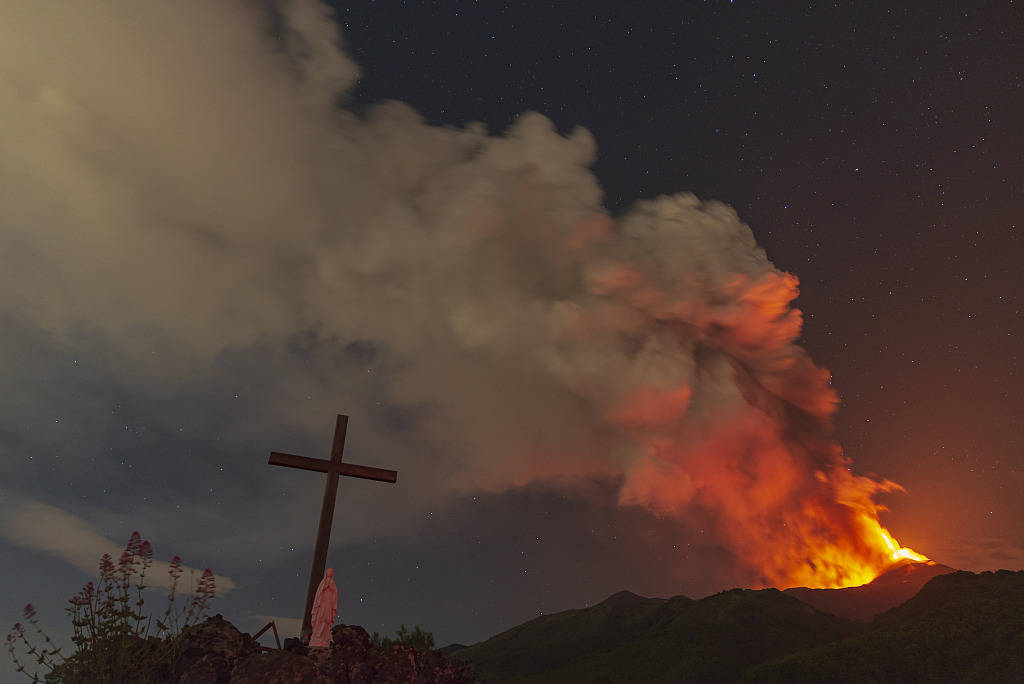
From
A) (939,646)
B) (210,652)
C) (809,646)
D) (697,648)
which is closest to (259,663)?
(210,652)

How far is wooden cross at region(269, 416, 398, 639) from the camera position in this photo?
60.8 ft

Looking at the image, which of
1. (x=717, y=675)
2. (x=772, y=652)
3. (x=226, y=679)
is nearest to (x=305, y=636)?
(x=226, y=679)

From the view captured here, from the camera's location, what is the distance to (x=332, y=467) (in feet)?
63.7

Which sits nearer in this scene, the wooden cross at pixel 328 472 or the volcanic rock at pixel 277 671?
the volcanic rock at pixel 277 671

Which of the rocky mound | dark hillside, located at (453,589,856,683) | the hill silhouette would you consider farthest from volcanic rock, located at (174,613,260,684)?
dark hillside, located at (453,589,856,683)

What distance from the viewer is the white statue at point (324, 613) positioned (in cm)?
1559

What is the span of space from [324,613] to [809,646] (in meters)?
176

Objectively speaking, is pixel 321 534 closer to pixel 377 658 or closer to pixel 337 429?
pixel 337 429

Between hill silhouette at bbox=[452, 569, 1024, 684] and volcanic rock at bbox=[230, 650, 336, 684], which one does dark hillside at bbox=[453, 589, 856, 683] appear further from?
volcanic rock at bbox=[230, 650, 336, 684]

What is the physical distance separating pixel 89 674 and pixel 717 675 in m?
162

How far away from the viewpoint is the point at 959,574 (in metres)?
163

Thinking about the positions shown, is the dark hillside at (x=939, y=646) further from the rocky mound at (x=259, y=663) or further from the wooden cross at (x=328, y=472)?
the rocky mound at (x=259, y=663)

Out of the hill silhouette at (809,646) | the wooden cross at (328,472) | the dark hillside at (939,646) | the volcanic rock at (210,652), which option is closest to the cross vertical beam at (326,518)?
the wooden cross at (328,472)

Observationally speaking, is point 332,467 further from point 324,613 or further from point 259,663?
point 259,663
